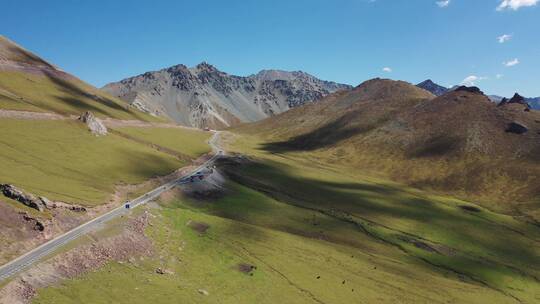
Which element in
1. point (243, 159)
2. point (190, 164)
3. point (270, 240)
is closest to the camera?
point (270, 240)

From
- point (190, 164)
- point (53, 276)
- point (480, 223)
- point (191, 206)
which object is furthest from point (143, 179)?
point (480, 223)

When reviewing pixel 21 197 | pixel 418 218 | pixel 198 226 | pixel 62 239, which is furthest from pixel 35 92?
pixel 418 218

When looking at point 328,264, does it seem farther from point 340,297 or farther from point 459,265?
point 459,265

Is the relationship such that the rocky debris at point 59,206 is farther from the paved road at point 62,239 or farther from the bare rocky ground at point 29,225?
the paved road at point 62,239

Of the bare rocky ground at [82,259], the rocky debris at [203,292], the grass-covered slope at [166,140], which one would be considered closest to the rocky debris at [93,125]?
the grass-covered slope at [166,140]

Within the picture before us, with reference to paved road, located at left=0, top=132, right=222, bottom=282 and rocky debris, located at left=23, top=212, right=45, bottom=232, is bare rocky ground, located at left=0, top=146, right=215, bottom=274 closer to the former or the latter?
rocky debris, located at left=23, top=212, right=45, bottom=232
